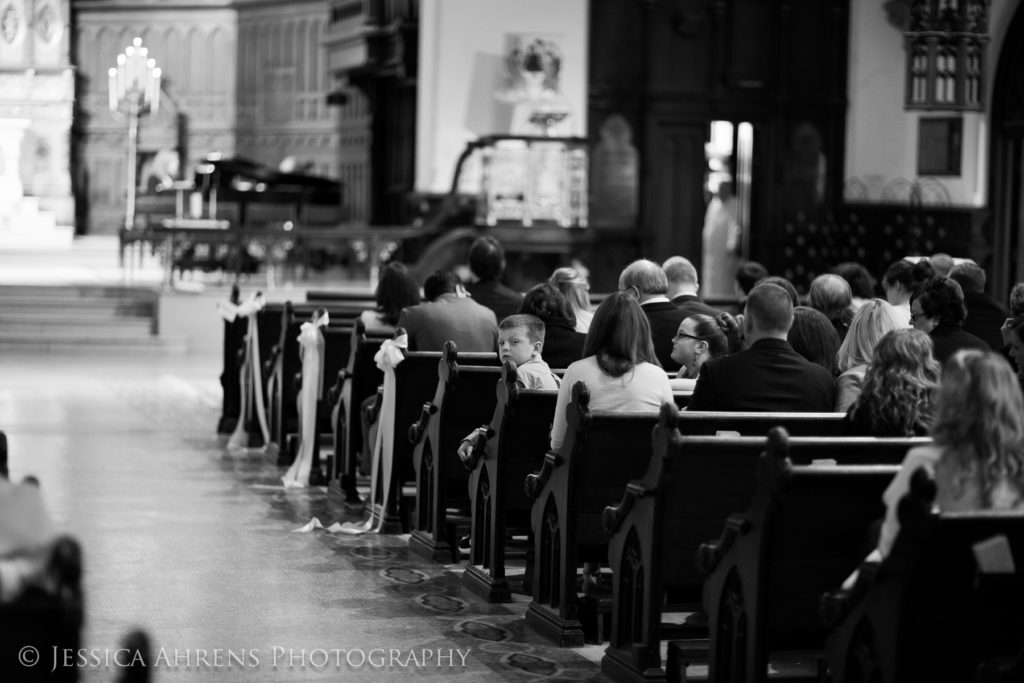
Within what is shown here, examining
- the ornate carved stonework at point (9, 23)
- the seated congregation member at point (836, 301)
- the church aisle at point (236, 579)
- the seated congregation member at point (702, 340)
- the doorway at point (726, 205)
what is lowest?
the church aisle at point (236, 579)

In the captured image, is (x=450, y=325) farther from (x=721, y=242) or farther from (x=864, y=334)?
(x=721, y=242)

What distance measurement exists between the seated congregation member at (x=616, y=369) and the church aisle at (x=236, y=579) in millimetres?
888

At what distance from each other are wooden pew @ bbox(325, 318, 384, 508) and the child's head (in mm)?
2029

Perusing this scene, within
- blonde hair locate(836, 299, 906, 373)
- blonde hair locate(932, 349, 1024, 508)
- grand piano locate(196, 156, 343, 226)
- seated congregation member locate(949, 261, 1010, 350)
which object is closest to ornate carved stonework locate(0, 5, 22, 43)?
grand piano locate(196, 156, 343, 226)

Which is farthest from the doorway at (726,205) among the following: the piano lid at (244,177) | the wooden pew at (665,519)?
the wooden pew at (665,519)

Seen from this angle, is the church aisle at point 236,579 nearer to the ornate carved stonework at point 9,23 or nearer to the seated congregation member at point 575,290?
the seated congregation member at point 575,290

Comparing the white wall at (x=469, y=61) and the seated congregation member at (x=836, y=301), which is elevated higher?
the white wall at (x=469, y=61)

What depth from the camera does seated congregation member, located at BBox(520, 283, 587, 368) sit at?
7.30 meters

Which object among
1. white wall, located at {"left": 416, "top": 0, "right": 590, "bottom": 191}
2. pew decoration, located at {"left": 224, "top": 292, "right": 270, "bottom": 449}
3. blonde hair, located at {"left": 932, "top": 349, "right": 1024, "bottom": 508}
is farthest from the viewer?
white wall, located at {"left": 416, "top": 0, "right": 590, "bottom": 191}

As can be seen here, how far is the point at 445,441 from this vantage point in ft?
24.1

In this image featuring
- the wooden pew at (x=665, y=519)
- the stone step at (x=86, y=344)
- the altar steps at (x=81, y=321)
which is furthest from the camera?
the altar steps at (x=81, y=321)

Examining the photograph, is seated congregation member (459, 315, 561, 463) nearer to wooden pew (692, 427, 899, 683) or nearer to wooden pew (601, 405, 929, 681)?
wooden pew (601, 405, 929, 681)

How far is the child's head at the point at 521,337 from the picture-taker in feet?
22.1

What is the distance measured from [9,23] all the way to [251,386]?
1659cm
